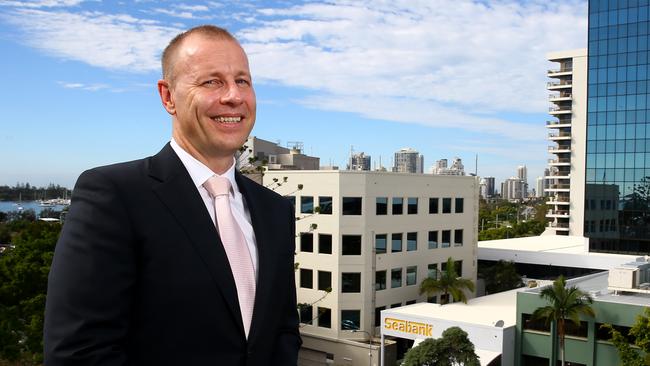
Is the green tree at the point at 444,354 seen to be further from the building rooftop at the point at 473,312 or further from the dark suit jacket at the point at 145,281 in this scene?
the dark suit jacket at the point at 145,281

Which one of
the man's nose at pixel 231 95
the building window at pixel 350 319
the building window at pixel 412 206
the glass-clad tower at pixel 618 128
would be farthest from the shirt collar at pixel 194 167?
the glass-clad tower at pixel 618 128

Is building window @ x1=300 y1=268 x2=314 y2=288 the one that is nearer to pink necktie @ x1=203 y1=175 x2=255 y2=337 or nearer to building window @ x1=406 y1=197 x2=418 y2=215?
building window @ x1=406 y1=197 x2=418 y2=215

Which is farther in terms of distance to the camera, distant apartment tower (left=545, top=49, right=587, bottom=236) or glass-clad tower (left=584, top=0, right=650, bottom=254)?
distant apartment tower (left=545, top=49, right=587, bottom=236)

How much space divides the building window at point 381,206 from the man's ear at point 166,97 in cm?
2656

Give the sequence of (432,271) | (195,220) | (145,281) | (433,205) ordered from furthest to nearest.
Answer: (433,205) → (432,271) → (195,220) → (145,281)

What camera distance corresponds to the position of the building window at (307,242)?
94.0 feet

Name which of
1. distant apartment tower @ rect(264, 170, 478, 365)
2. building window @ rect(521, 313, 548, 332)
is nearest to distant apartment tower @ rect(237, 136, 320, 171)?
distant apartment tower @ rect(264, 170, 478, 365)

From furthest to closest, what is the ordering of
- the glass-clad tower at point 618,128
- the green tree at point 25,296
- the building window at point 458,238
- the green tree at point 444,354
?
the glass-clad tower at point 618,128 < the building window at point 458,238 < the green tree at point 444,354 < the green tree at point 25,296

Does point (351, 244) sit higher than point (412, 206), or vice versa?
point (412, 206)

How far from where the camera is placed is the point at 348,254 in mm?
28266

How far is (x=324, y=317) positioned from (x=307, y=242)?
3.66 metres

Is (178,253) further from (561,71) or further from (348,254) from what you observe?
(561,71)

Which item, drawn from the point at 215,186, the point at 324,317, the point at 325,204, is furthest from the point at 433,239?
the point at 215,186

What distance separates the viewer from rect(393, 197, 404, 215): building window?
29.9 m
